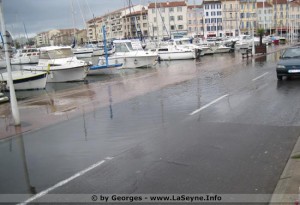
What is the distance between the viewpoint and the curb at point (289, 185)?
4645mm

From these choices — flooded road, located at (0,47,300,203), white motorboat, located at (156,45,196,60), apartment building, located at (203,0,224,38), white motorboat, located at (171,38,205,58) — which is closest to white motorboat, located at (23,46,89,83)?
flooded road, located at (0,47,300,203)

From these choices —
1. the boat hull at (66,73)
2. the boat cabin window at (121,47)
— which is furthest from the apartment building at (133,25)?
the boat hull at (66,73)

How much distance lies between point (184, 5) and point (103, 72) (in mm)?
98883

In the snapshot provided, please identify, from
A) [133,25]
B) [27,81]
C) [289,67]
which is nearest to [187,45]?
[27,81]

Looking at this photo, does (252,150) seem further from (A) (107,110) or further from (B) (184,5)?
(B) (184,5)

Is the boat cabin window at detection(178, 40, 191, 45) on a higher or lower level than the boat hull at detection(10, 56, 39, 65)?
higher

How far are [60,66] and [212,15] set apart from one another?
10334 cm

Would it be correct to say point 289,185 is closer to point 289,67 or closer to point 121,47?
point 289,67

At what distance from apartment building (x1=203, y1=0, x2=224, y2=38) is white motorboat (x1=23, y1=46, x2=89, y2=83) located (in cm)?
9873

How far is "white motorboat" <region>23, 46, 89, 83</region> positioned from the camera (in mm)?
26859

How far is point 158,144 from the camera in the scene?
773 cm

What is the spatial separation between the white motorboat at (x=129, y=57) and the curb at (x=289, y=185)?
2804 centimetres

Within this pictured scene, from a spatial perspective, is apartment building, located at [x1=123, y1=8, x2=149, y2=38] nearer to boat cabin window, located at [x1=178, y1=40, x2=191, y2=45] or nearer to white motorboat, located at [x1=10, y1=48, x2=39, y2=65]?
white motorboat, located at [x1=10, y1=48, x2=39, y2=65]

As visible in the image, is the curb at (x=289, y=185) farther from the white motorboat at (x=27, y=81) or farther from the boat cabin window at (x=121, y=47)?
the boat cabin window at (x=121, y=47)
